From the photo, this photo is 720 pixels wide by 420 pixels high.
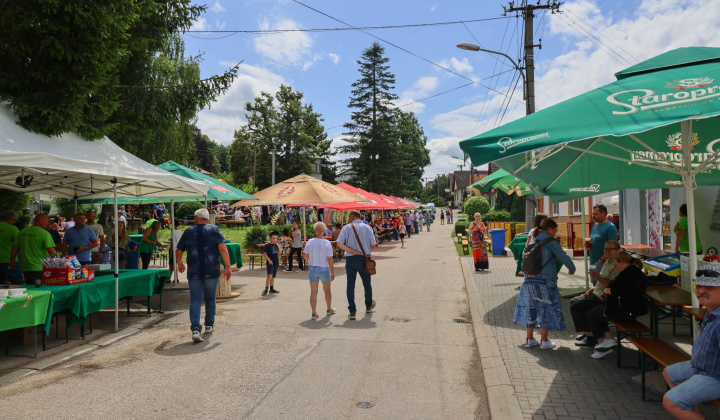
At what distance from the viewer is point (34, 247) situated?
807 cm

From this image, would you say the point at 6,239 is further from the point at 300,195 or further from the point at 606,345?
the point at 606,345

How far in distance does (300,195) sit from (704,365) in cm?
1374

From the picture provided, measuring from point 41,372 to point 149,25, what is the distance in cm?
917

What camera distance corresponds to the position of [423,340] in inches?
284

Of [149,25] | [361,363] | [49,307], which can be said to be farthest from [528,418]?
[149,25]

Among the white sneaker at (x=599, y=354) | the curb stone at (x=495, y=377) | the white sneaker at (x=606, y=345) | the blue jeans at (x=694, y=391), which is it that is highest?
the blue jeans at (x=694, y=391)

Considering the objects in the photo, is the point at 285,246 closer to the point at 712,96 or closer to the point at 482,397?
the point at 482,397

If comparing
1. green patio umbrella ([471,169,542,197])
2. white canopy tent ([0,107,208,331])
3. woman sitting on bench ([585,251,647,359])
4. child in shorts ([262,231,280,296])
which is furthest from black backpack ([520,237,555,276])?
child in shorts ([262,231,280,296])

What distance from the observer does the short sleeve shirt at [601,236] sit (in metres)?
8.81

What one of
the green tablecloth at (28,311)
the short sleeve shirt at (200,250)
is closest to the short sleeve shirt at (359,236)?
the short sleeve shirt at (200,250)

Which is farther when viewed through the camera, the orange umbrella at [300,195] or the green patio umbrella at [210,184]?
the orange umbrella at [300,195]

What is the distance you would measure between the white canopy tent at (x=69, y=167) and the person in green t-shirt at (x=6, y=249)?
95 cm

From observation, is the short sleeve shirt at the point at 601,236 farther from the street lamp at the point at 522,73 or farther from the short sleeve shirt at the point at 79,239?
the short sleeve shirt at the point at 79,239

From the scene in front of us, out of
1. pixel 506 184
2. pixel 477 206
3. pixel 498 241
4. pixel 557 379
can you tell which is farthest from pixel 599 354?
pixel 477 206
